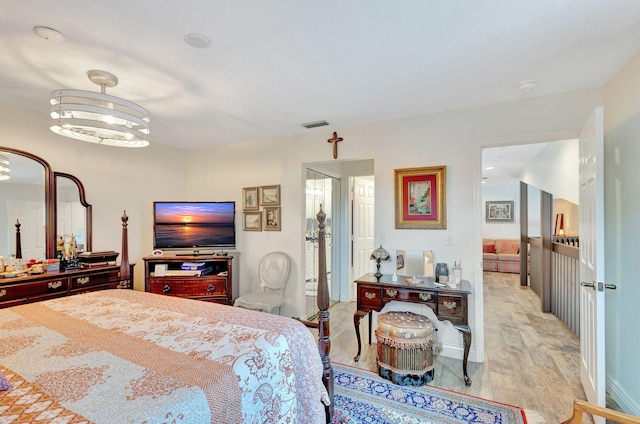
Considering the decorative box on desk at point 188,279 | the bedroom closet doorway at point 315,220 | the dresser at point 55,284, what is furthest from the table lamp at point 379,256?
the dresser at point 55,284

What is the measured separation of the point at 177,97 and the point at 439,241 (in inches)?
111

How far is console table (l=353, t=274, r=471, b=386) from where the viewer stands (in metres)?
2.47

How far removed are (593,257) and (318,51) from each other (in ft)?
7.41

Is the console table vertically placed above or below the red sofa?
above

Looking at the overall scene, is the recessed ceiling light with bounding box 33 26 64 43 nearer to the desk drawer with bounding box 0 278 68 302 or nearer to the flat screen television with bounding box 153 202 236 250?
the desk drawer with bounding box 0 278 68 302

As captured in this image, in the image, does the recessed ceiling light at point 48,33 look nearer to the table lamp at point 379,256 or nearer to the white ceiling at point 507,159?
the table lamp at point 379,256

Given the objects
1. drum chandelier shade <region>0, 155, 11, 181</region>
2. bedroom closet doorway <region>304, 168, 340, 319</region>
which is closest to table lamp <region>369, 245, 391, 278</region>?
bedroom closet doorway <region>304, 168, 340, 319</region>

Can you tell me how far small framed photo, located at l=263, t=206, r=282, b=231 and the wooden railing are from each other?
11.5 ft

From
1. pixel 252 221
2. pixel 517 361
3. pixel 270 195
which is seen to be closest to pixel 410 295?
pixel 517 361

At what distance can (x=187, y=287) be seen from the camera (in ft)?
11.8

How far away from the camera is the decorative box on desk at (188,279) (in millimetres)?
3586

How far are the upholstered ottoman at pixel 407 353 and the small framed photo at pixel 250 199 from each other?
237 cm

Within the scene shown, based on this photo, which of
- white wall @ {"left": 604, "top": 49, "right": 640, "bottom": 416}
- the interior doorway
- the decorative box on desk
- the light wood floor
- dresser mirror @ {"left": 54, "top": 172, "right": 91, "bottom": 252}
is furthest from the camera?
the interior doorway

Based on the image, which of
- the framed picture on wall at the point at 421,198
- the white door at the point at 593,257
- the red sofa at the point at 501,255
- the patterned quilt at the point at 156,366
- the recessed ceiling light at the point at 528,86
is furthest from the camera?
the red sofa at the point at 501,255
